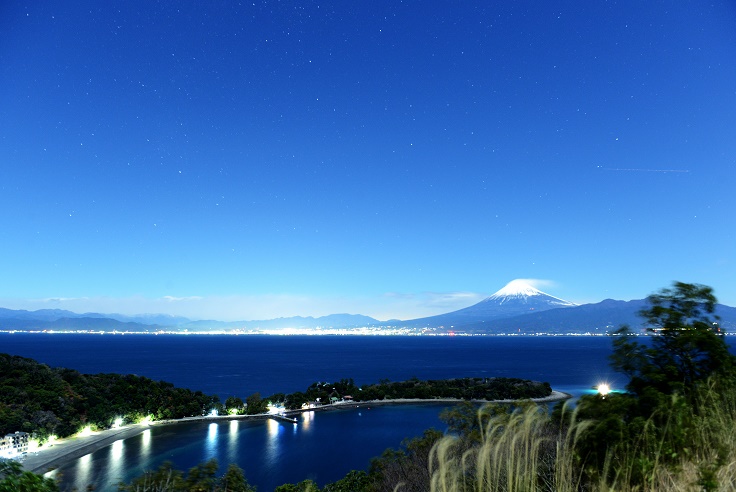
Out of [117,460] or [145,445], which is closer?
[117,460]

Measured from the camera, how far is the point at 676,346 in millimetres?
6113

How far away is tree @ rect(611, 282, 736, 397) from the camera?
5.89m

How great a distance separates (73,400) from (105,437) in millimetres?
7264

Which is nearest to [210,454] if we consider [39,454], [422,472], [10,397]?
[39,454]

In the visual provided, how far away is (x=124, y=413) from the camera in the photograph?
1785 inches

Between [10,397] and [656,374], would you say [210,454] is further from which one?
[656,374]

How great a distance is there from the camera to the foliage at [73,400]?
124ft

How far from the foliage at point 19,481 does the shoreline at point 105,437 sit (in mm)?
18007

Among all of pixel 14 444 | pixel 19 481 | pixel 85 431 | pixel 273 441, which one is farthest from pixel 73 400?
pixel 19 481

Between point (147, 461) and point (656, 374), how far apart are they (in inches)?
1425

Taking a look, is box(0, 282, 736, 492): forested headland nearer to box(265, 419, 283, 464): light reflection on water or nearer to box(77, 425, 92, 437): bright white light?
box(265, 419, 283, 464): light reflection on water

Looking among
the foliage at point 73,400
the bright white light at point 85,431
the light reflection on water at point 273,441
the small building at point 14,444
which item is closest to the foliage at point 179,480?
the light reflection on water at point 273,441

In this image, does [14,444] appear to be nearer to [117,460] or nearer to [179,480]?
[117,460]

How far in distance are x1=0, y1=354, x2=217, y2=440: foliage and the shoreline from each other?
116cm
